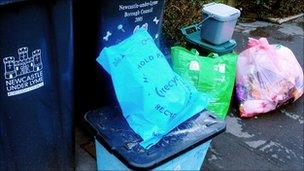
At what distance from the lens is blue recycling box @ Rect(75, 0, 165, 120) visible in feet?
8.39

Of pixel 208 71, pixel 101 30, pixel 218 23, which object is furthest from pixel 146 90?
pixel 218 23

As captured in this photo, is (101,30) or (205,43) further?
(205,43)

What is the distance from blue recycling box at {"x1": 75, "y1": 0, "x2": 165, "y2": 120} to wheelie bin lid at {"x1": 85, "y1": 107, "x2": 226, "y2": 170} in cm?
20

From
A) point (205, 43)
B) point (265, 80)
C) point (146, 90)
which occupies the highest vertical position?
point (146, 90)

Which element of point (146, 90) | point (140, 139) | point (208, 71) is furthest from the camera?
point (208, 71)

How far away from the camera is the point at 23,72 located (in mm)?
2100

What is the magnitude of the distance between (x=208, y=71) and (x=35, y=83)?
1.46 m

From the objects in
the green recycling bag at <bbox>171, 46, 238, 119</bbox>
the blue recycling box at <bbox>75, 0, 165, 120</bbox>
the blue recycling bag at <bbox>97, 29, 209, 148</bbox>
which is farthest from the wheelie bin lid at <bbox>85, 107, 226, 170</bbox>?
the green recycling bag at <bbox>171, 46, 238, 119</bbox>

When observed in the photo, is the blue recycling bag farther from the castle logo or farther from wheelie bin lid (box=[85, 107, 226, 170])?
the castle logo

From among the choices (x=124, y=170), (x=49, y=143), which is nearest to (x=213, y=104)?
(x=124, y=170)

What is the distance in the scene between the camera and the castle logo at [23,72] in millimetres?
2053

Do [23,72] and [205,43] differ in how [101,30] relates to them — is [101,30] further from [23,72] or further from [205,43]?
[205,43]

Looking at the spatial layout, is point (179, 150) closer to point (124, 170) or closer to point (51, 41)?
point (124, 170)

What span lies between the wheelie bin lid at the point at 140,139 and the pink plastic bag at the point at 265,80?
1.06 metres
